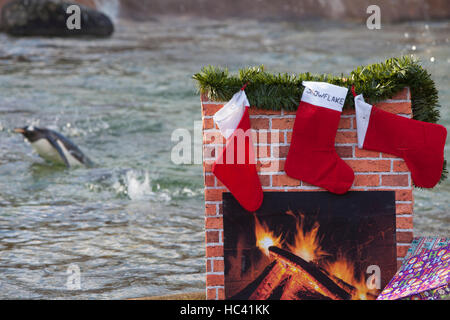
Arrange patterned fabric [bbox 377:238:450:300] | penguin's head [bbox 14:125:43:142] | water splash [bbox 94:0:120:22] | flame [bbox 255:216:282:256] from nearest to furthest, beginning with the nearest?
patterned fabric [bbox 377:238:450:300] → flame [bbox 255:216:282:256] → penguin's head [bbox 14:125:43:142] → water splash [bbox 94:0:120:22]

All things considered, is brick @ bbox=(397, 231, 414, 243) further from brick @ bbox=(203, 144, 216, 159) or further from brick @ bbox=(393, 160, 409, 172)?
brick @ bbox=(203, 144, 216, 159)

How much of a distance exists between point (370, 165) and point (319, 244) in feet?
1.54

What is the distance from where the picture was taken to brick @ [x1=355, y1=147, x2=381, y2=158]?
128 inches

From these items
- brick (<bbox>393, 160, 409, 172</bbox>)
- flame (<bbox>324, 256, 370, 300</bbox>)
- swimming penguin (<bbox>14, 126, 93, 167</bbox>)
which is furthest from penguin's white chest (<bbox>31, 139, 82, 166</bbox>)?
brick (<bbox>393, 160, 409, 172</bbox>)

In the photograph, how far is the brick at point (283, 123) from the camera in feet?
10.7

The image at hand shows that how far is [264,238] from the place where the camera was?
10.8 feet

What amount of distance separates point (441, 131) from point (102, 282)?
253cm

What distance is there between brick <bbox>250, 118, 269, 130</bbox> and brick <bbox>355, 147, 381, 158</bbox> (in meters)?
0.47

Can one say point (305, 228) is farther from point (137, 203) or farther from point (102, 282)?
point (137, 203)

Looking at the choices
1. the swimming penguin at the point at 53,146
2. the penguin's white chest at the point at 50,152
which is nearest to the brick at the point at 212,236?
the swimming penguin at the point at 53,146

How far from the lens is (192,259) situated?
5.18m

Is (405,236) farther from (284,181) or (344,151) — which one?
(284,181)

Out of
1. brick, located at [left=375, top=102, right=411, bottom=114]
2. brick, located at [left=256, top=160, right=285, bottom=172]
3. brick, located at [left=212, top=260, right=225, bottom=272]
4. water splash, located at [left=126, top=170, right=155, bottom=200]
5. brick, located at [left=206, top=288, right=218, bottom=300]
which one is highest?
brick, located at [left=375, top=102, right=411, bottom=114]
